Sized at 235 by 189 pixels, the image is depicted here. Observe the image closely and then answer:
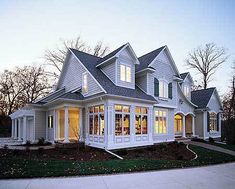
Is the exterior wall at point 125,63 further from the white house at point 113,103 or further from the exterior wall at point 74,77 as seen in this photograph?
the exterior wall at point 74,77

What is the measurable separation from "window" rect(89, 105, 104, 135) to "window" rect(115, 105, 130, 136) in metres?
1.07

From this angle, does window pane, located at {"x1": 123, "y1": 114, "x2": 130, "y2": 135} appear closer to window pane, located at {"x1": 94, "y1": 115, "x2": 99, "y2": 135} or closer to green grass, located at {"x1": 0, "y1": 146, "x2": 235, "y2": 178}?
window pane, located at {"x1": 94, "y1": 115, "x2": 99, "y2": 135}

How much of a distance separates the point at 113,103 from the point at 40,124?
868cm

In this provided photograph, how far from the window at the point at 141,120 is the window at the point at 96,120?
2.81 meters

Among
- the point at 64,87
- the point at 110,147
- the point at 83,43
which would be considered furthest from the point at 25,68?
the point at 110,147

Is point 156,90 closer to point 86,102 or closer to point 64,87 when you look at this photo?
point 86,102

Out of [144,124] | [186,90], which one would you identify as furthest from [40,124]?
[186,90]

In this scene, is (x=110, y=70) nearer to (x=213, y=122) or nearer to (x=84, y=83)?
(x=84, y=83)

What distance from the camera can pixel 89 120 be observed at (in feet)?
52.5

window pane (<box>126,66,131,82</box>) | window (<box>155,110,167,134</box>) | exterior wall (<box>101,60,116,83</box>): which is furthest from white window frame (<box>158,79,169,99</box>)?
exterior wall (<box>101,60,116,83</box>)

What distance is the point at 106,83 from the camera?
15.2 metres

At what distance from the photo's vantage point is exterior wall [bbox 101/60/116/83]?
15953mm

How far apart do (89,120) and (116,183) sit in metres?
9.52

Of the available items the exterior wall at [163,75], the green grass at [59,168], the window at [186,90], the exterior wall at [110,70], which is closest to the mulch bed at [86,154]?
the green grass at [59,168]
